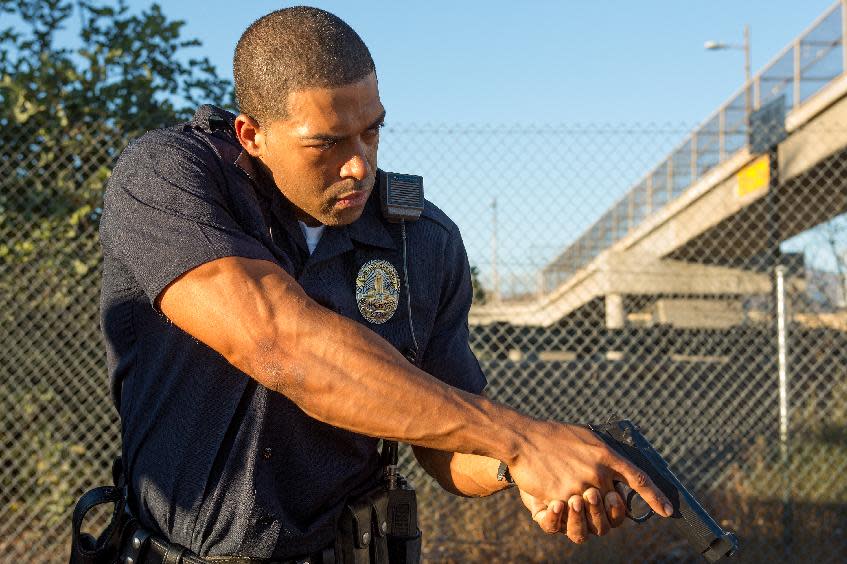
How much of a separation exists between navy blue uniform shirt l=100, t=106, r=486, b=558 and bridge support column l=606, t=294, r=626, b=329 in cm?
487

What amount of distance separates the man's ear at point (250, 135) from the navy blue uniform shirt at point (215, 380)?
0.02 metres

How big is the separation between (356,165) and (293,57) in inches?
9.5

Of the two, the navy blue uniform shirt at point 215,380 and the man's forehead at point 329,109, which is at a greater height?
the man's forehead at point 329,109

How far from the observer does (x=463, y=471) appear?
218cm

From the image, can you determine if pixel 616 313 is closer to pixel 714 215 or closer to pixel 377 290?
pixel 714 215

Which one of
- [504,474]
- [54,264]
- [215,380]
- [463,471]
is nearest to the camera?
[504,474]

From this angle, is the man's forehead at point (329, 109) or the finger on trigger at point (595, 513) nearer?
the finger on trigger at point (595, 513)

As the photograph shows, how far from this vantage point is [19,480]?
5609 mm

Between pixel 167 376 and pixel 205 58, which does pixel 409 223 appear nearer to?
pixel 167 376

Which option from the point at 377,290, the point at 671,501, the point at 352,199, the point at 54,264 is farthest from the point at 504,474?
the point at 54,264

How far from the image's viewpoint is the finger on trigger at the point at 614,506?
167cm

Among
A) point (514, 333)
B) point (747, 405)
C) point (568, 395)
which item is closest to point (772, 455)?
point (747, 405)

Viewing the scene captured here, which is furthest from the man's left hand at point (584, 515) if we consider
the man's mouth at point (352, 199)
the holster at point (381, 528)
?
the man's mouth at point (352, 199)

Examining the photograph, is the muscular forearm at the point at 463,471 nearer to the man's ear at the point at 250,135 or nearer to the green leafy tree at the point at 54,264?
the man's ear at the point at 250,135
